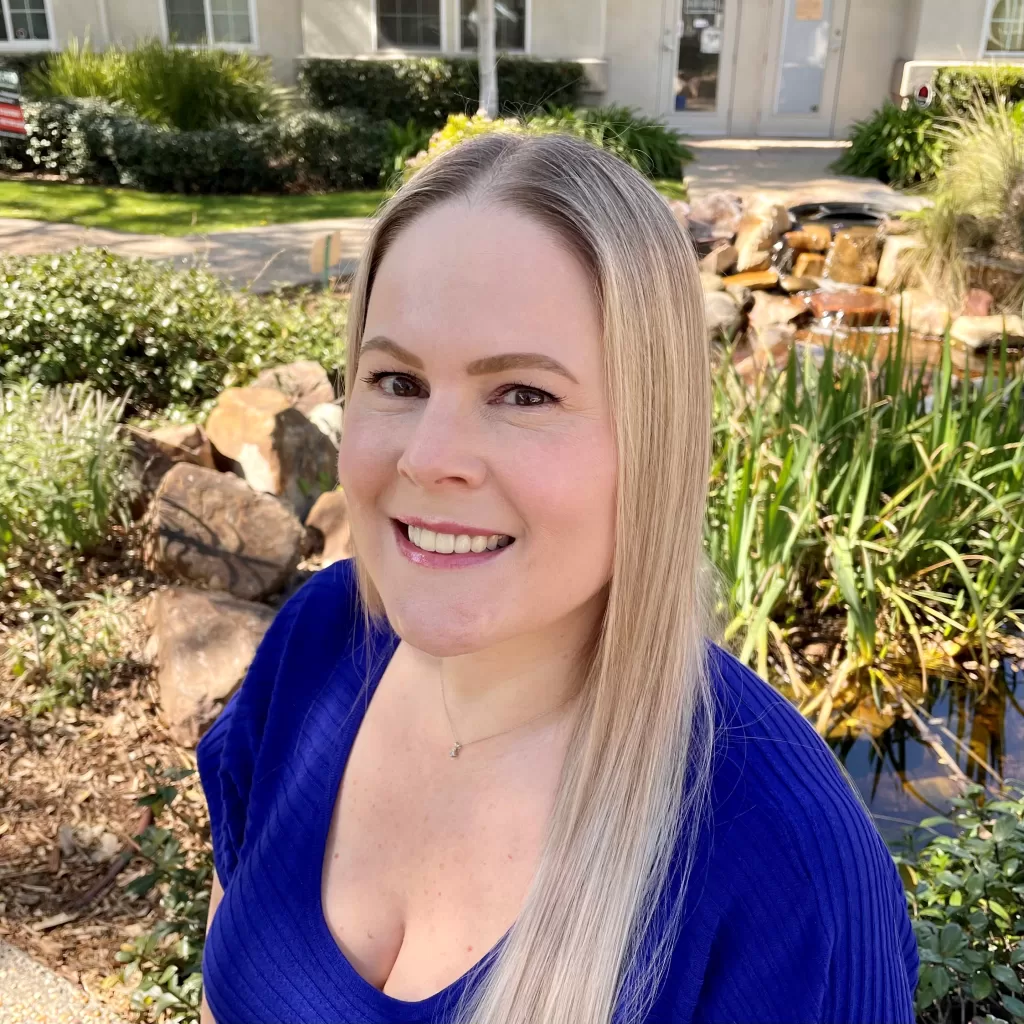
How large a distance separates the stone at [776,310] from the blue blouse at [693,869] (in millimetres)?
6876

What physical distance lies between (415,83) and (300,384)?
33.3ft

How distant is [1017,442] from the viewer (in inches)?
148

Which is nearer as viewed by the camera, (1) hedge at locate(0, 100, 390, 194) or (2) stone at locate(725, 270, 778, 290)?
(2) stone at locate(725, 270, 778, 290)

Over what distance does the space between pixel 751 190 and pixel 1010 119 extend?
253cm

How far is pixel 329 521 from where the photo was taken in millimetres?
4168

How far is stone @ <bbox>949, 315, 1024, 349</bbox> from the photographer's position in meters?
7.39

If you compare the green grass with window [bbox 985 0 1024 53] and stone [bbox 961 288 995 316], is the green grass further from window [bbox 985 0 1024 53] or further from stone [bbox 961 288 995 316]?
window [bbox 985 0 1024 53]

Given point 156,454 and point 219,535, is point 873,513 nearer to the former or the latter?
point 219,535

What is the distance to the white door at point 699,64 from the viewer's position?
14945mm

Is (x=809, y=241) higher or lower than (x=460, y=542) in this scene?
lower

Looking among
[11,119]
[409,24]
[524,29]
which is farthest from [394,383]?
[409,24]

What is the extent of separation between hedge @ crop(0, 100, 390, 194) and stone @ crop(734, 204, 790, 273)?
5.15 m

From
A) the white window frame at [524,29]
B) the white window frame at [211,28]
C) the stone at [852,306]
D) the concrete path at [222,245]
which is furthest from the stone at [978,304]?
the white window frame at [211,28]

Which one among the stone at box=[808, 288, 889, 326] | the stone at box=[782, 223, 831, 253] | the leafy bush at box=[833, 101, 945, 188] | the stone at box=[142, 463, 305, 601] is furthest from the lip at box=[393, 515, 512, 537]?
the leafy bush at box=[833, 101, 945, 188]
